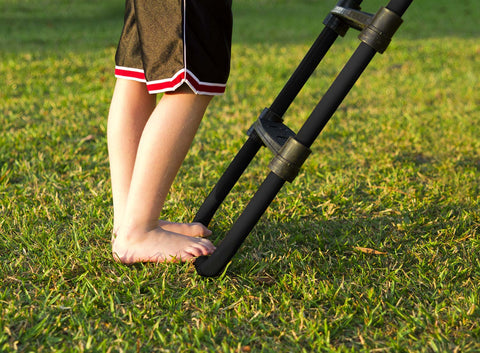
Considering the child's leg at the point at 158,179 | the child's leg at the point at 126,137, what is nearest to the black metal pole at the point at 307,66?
the child's leg at the point at 158,179

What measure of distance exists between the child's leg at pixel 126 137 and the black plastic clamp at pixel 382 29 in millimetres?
838

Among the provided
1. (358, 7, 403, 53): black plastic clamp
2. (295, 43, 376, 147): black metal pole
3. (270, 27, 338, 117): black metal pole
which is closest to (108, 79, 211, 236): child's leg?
(270, 27, 338, 117): black metal pole

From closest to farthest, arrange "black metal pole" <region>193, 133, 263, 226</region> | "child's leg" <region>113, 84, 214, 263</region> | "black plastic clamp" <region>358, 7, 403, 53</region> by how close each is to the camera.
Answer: "black plastic clamp" <region>358, 7, 403, 53</region> → "child's leg" <region>113, 84, 214, 263</region> → "black metal pole" <region>193, 133, 263, 226</region>

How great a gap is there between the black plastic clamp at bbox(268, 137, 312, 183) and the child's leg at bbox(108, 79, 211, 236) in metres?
0.53

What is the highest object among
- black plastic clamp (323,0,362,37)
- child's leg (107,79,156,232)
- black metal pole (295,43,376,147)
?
black plastic clamp (323,0,362,37)

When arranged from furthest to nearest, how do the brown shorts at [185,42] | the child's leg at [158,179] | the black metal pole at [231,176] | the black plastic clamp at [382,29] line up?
1. the black metal pole at [231,176]
2. the child's leg at [158,179]
3. the brown shorts at [185,42]
4. the black plastic clamp at [382,29]

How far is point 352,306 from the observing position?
152cm

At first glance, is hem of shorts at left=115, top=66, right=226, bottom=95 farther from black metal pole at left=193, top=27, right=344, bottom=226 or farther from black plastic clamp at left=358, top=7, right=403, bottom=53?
black plastic clamp at left=358, top=7, right=403, bottom=53

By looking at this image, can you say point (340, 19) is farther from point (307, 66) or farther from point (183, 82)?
point (183, 82)

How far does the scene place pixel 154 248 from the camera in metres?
1.72

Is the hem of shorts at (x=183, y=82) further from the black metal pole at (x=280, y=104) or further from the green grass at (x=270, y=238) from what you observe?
the green grass at (x=270, y=238)

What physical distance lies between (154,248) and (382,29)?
0.93 meters

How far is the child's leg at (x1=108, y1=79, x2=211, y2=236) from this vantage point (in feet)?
6.16

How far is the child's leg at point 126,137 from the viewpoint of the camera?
188 centimetres
